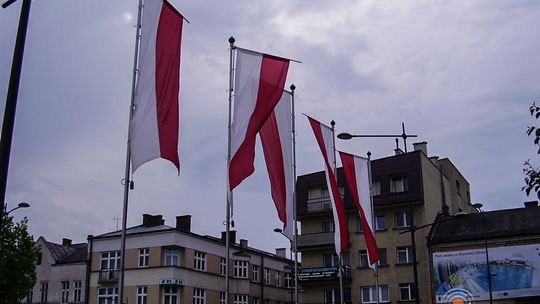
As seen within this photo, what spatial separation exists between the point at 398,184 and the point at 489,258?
30.9 ft

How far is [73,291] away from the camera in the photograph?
56.8 meters

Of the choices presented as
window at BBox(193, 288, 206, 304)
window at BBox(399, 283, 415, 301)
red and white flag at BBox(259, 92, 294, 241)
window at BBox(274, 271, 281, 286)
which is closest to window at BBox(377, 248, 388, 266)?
window at BBox(399, 283, 415, 301)

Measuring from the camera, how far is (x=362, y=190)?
29.8 metres

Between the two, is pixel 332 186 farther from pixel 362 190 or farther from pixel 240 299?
pixel 240 299

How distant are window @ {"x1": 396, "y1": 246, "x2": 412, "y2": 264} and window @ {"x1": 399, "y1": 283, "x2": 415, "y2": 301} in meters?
1.72

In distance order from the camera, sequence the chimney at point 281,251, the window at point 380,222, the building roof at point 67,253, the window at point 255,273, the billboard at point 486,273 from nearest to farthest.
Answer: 1. the billboard at point 486,273
2. the window at point 380,222
3. the building roof at point 67,253
4. the window at point 255,273
5. the chimney at point 281,251

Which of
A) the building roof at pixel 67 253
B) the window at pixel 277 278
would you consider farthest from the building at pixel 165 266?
the window at pixel 277 278

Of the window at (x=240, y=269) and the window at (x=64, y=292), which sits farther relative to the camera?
the window at (x=240, y=269)

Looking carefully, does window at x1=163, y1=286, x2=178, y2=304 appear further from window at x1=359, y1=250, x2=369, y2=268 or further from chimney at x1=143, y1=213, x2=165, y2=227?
window at x1=359, y1=250, x2=369, y2=268

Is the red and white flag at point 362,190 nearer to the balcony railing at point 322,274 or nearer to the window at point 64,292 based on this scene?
the balcony railing at point 322,274

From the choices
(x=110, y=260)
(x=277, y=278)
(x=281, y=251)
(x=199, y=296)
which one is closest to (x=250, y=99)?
(x=199, y=296)

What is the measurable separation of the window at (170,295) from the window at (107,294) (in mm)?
4689

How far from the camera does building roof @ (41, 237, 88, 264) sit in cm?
5888

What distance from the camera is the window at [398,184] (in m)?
50.5
